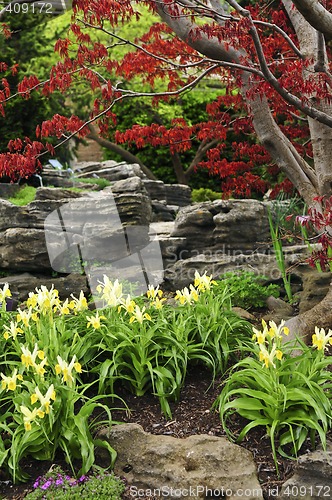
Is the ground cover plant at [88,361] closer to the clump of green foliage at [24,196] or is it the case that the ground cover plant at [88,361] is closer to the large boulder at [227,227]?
the large boulder at [227,227]

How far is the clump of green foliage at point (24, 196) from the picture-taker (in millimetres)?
9714

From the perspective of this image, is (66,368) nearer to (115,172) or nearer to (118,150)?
(115,172)

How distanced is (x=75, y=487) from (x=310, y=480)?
1224mm

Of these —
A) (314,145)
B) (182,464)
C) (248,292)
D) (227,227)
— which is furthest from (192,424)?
(227,227)

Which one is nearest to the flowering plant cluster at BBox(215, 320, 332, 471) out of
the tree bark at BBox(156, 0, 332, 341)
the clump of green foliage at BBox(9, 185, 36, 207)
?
the tree bark at BBox(156, 0, 332, 341)

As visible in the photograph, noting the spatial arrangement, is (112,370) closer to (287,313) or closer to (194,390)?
(194,390)

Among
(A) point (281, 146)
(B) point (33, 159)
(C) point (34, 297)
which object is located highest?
(B) point (33, 159)

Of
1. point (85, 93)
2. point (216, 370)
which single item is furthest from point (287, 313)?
point (85, 93)

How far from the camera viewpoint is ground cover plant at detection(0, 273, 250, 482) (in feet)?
10.5

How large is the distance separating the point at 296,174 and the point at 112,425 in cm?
321

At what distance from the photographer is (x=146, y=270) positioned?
837 cm

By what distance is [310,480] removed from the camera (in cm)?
298

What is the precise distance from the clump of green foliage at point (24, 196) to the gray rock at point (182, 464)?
266 inches

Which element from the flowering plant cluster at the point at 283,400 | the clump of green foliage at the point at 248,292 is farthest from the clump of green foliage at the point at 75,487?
the clump of green foliage at the point at 248,292
